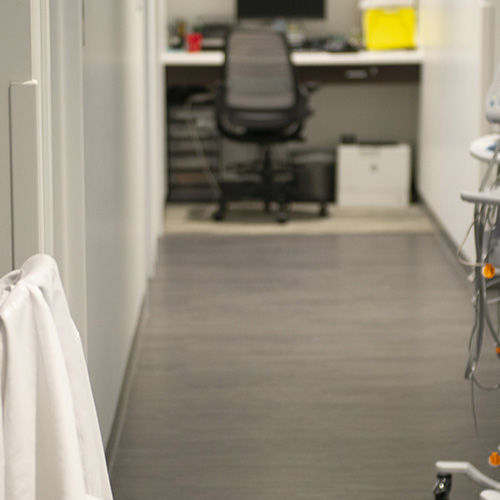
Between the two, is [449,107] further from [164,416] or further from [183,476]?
[183,476]

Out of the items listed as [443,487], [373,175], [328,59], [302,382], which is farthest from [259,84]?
[443,487]

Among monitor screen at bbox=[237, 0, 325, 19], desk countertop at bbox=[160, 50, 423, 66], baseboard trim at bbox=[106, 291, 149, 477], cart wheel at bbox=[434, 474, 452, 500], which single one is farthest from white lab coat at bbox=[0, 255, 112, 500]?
monitor screen at bbox=[237, 0, 325, 19]

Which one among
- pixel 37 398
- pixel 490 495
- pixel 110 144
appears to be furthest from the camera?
pixel 110 144

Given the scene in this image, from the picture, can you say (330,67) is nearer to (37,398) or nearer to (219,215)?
(219,215)

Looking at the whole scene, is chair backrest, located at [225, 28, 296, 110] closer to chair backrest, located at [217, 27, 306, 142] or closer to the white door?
chair backrest, located at [217, 27, 306, 142]

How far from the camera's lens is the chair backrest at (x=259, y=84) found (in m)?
5.50

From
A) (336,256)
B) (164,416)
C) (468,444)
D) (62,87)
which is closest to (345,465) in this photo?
(468,444)

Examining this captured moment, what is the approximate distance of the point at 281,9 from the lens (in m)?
6.37

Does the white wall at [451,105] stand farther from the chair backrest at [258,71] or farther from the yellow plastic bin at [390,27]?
the chair backrest at [258,71]

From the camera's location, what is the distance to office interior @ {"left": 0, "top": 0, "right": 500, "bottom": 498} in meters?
1.72

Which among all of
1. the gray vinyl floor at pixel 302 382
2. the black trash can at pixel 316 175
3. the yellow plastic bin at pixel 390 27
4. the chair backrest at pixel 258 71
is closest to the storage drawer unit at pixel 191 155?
the black trash can at pixel 316 175

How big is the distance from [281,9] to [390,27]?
69 centimetres

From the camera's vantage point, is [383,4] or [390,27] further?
[390,27]

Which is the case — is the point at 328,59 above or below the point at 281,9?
below
